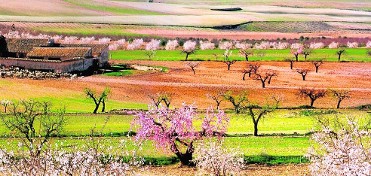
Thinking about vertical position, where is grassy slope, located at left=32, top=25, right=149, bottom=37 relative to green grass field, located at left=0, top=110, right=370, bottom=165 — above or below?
above

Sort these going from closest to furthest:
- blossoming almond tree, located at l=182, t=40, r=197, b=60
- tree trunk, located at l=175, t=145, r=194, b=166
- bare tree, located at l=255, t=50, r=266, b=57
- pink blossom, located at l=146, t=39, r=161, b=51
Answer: tree trunk, located at l=175, t=145, r=194, b=166
blossoming almond tree, located at l=182, t=40, r=197, b=60
bare tree, located at l=255, t=50, r=266, b=57
pink blossom, located at l=146, t=39, r=161, b=51

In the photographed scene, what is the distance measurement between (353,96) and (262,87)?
33.2ft

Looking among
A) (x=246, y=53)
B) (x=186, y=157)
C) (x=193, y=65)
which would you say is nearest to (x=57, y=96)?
(x=186, y=157)

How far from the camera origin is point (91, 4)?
580ft

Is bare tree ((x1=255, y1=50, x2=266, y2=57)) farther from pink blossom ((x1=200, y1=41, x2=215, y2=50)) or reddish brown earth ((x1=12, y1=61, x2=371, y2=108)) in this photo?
reddish brown earth ((x1=12, y1=61, x2=371, y2=108))

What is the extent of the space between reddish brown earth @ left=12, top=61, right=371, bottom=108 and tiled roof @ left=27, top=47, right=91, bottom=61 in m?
8.25

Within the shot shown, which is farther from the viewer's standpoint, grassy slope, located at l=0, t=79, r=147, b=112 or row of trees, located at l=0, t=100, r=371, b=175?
grassy slope, located at l=0, t=79, r=147, b=112

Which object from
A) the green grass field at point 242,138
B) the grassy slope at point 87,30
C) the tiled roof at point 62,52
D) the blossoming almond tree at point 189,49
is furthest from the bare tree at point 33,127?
the grassy slope at point 87,30

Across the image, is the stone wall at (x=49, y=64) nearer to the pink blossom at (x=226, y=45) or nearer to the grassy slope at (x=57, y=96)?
the grassy slope at (x=57, y=96)

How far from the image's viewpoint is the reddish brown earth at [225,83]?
211ft

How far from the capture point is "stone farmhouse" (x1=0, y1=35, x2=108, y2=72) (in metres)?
82.2

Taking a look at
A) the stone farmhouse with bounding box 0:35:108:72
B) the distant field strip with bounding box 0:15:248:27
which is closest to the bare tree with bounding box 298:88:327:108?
the stone farmhouse with bounding box 0:35:108:72

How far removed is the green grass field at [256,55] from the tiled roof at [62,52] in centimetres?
1563

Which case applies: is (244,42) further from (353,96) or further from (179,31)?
(353,96)
